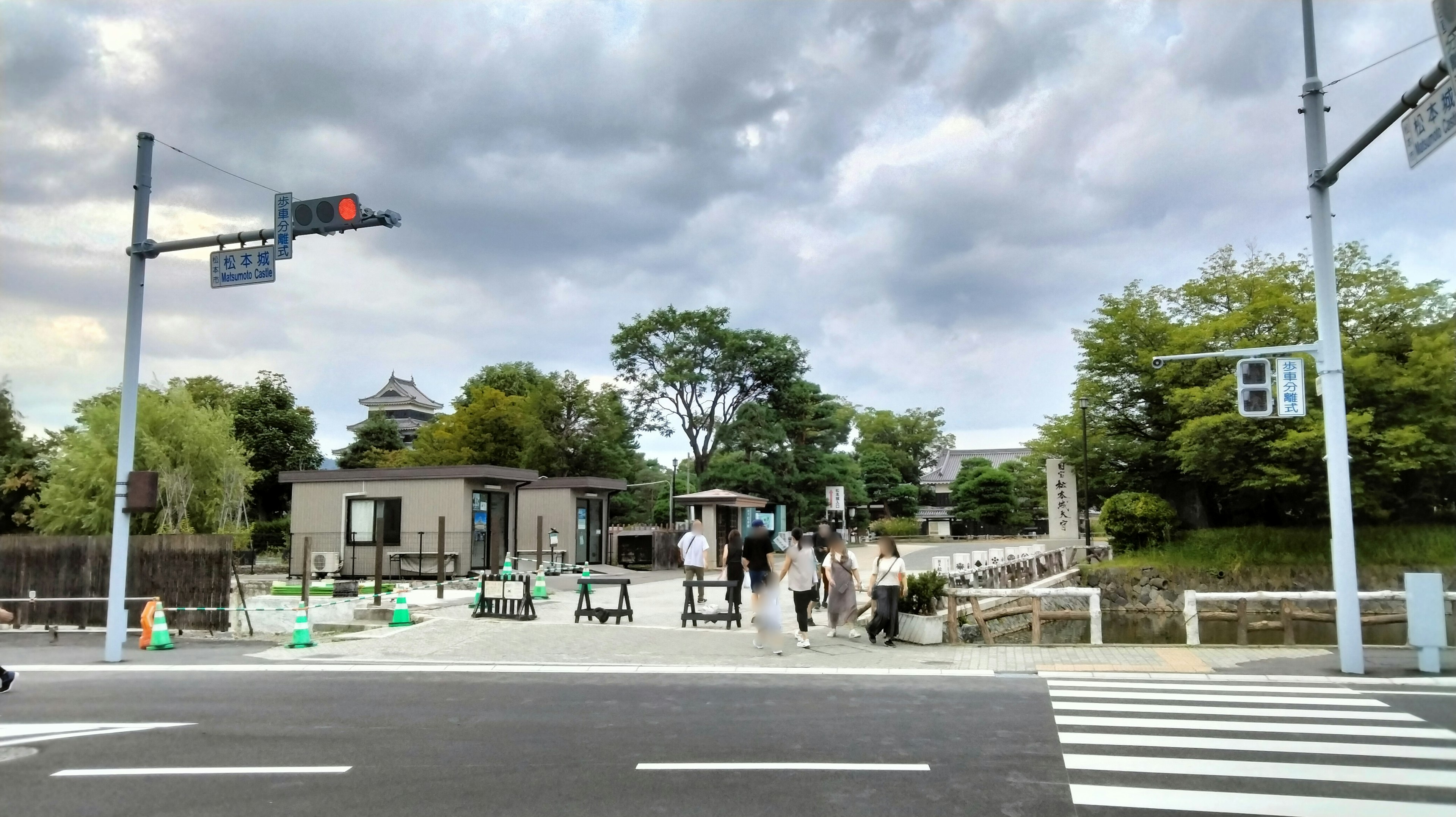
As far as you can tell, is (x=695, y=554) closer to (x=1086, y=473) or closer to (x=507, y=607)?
(x=507, y=607)

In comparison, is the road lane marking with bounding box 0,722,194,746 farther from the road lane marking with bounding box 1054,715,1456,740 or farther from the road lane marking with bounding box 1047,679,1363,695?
the road lane marking with bounding box 1047,679,1363,695

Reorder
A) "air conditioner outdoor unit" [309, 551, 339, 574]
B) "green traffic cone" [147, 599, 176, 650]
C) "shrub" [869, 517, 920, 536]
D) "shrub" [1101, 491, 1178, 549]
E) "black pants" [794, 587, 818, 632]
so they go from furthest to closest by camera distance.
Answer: "shrub" [869, 517, 920, 536], "shrub" [1101, 491, 1178, 549], "air conditioner outdoor unit" [309, 551, 339, 574], "green traffic cone" [147, 599, 176, 650], "black pants" [794, 587, 818, 632]

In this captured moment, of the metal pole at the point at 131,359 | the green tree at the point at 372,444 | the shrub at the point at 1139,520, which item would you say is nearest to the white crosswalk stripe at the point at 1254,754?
the metal pole at the point at 131,359

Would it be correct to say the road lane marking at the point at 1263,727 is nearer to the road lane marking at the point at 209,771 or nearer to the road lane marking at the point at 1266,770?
the road lane marking at the point at 1266,770

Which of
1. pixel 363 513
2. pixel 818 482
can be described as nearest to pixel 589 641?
pixel 363 513

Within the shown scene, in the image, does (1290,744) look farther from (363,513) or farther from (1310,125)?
(363,513)

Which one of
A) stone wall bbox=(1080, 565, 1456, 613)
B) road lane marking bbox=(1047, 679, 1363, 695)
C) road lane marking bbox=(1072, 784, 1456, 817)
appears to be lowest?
stone wall bbox=(1080, 565, 1456, 613)

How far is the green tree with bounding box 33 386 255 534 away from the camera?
3609 cm

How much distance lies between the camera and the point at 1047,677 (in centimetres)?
1224

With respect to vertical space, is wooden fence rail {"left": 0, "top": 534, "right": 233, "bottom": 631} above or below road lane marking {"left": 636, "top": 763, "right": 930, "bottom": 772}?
above

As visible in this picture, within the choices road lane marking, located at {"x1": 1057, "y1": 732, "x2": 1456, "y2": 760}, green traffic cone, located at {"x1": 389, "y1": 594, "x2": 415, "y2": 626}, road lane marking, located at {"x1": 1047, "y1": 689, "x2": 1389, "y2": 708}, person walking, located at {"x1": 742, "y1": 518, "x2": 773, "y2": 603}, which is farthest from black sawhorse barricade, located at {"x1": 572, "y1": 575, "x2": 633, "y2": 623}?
road lane marking, located at {"x1": 1057, "y1": 732, "x2": 1456, "y2": 760}

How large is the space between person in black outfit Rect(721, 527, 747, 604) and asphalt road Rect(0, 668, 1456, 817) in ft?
16.8

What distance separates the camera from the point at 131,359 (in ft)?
49.2

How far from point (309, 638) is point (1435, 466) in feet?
103
